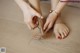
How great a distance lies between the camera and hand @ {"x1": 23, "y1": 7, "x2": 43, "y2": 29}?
1.07 meters

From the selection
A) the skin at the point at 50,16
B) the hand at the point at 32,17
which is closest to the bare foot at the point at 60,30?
the skin at the point at 50,16

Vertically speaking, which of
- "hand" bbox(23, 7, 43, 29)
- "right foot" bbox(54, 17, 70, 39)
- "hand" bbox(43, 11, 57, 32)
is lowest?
"right foot" bbox(54, 17, 70, 39)

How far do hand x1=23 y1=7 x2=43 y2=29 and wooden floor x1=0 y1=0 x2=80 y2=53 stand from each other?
8 cm

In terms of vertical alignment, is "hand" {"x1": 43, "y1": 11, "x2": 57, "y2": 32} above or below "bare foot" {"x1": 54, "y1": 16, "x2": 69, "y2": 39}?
above

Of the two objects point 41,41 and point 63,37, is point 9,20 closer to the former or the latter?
point 41,41

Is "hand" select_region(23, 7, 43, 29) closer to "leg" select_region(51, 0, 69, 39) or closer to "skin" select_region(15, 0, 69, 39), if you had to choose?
"skin" select_region(15, 0, 69, 39)

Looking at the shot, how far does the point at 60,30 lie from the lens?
3.70 feet

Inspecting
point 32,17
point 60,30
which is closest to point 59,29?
point 60,30

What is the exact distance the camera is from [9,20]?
1.30 m

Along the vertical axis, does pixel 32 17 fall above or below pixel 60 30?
above

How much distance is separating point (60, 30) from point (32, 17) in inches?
8.2

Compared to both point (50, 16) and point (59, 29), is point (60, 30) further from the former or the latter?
point (50, 16)

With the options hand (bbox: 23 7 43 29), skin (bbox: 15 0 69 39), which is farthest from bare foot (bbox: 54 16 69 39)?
hand (bbox: 23 7 43 29)

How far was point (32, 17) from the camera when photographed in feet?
3.57
